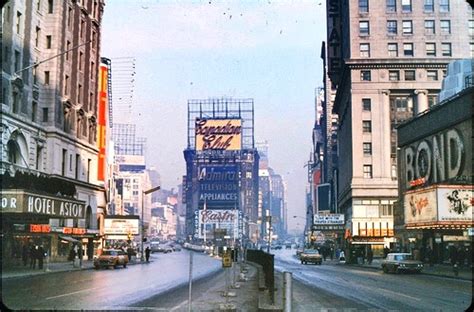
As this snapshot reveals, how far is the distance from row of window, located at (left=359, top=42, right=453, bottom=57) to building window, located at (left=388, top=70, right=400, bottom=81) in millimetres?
2525

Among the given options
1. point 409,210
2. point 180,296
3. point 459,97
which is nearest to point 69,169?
point 409,210

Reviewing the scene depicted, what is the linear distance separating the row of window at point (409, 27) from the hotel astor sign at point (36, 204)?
Answer: 61.0m

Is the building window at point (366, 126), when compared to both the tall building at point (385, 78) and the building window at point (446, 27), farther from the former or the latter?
the building window at point (446, 27)

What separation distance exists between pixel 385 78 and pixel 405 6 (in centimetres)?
1146

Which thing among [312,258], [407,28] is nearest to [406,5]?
[407,28]

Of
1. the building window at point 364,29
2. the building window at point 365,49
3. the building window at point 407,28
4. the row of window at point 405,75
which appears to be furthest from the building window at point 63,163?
the building window at point 407,28

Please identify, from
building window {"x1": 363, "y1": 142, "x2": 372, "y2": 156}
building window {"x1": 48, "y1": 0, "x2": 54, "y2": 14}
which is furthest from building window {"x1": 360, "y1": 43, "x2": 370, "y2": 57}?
building window {"x1": 48, "y1": 0, "x2": 54, "y2": 14}

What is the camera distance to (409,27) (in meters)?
93.5

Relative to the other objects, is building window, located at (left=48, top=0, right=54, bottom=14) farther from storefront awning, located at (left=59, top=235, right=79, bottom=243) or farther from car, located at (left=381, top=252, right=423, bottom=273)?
car, located at (left=381, top=252, right=423, bottom=273)

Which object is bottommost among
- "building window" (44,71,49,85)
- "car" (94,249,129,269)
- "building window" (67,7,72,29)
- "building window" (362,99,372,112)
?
"car" (94,249,129,269)

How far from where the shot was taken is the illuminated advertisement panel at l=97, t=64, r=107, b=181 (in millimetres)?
83812

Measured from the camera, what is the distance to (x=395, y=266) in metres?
46.2

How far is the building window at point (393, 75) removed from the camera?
93.6 m

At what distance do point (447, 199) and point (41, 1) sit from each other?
45331 millimetres
